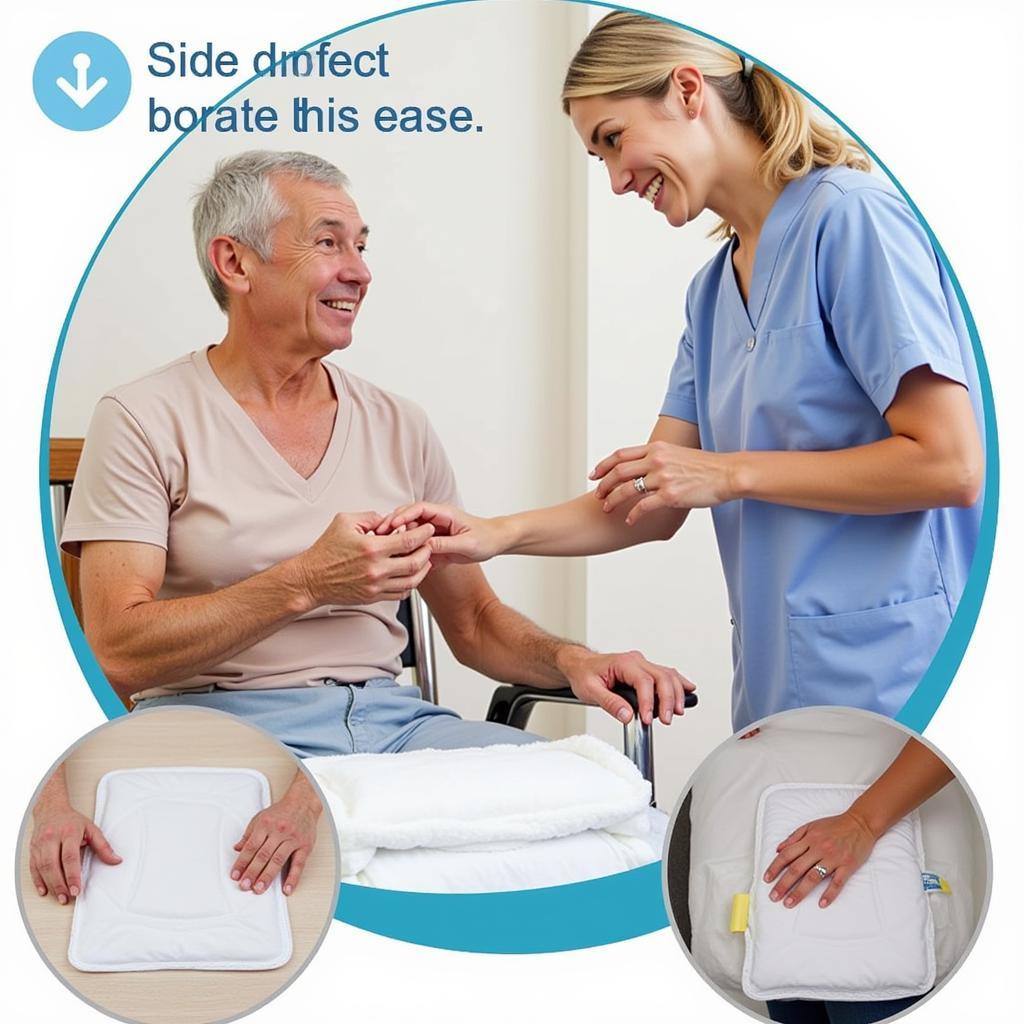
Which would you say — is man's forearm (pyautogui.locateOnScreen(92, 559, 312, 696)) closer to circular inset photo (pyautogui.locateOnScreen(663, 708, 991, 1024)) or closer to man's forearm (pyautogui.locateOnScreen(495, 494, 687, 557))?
man's forearm (pyautogui.locateOnScreen(495, 494, 687, 557))

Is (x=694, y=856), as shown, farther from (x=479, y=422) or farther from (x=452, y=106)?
(x=452, y=106)

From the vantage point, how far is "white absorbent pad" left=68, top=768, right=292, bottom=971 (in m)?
1.10

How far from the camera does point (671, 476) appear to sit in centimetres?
122

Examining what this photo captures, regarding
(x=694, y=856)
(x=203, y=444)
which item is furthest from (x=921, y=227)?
(x=203, y=444)

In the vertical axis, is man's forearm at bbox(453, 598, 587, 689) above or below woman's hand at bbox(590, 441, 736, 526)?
below

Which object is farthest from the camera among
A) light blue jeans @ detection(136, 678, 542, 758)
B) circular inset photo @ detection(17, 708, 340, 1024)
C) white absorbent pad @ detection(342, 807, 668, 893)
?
light blue jeans @ detection(136, 678, 542, 758)

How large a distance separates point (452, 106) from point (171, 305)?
1.17 ft

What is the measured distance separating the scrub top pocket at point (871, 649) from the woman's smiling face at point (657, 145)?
41 cm

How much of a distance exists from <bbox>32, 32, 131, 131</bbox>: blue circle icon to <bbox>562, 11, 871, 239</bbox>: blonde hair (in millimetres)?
433

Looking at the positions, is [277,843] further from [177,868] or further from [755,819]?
[755,819]

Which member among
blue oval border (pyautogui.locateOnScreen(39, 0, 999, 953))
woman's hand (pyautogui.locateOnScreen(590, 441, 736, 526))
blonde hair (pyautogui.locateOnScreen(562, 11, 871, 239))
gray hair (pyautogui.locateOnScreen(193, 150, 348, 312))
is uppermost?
blonde hair (pyautogui.locateOnScreen(562, 11, 871, 239))

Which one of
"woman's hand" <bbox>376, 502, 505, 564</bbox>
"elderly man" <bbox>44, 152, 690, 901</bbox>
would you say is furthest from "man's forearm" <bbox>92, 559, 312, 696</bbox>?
"woman's hand" <bbox>376, 502, 505, 564</bbox>

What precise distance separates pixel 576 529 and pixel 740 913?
420 millimetres

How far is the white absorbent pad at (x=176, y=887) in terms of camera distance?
43.2 inches
